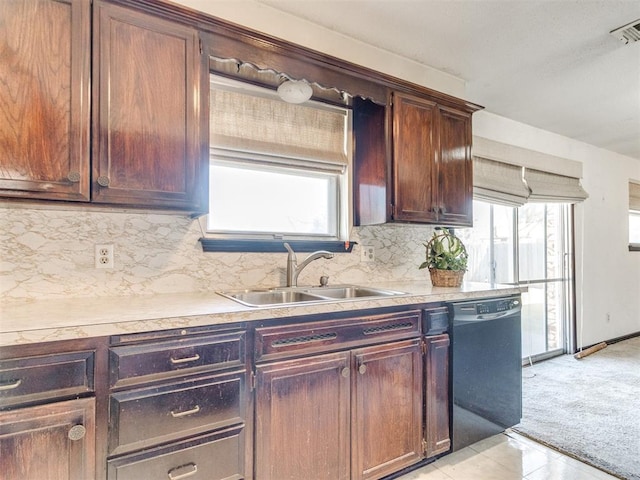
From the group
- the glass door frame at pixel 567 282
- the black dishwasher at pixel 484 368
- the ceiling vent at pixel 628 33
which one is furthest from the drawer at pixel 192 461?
the glass door frame at pixel 567 282

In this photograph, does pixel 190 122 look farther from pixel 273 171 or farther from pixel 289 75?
pixel 273 171

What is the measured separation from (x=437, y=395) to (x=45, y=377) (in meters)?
1.79

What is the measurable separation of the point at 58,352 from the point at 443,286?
207 centimetres

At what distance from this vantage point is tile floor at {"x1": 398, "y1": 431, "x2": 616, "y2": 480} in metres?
2.00

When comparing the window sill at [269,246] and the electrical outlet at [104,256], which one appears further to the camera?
the window sill at [269,246]

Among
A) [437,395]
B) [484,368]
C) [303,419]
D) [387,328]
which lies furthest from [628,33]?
[303,419]

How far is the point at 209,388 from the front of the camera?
1395mm

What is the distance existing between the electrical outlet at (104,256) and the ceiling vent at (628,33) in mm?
3155

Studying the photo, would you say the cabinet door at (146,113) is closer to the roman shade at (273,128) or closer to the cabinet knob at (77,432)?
the roman shade at (273,128)

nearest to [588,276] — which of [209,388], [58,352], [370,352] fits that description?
[370,352]

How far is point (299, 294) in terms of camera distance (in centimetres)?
213

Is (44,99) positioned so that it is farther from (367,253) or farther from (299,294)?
(367,253)

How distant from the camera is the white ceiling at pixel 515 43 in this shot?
2.07m

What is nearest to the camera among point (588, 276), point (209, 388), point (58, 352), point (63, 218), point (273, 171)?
point (58, 352)
